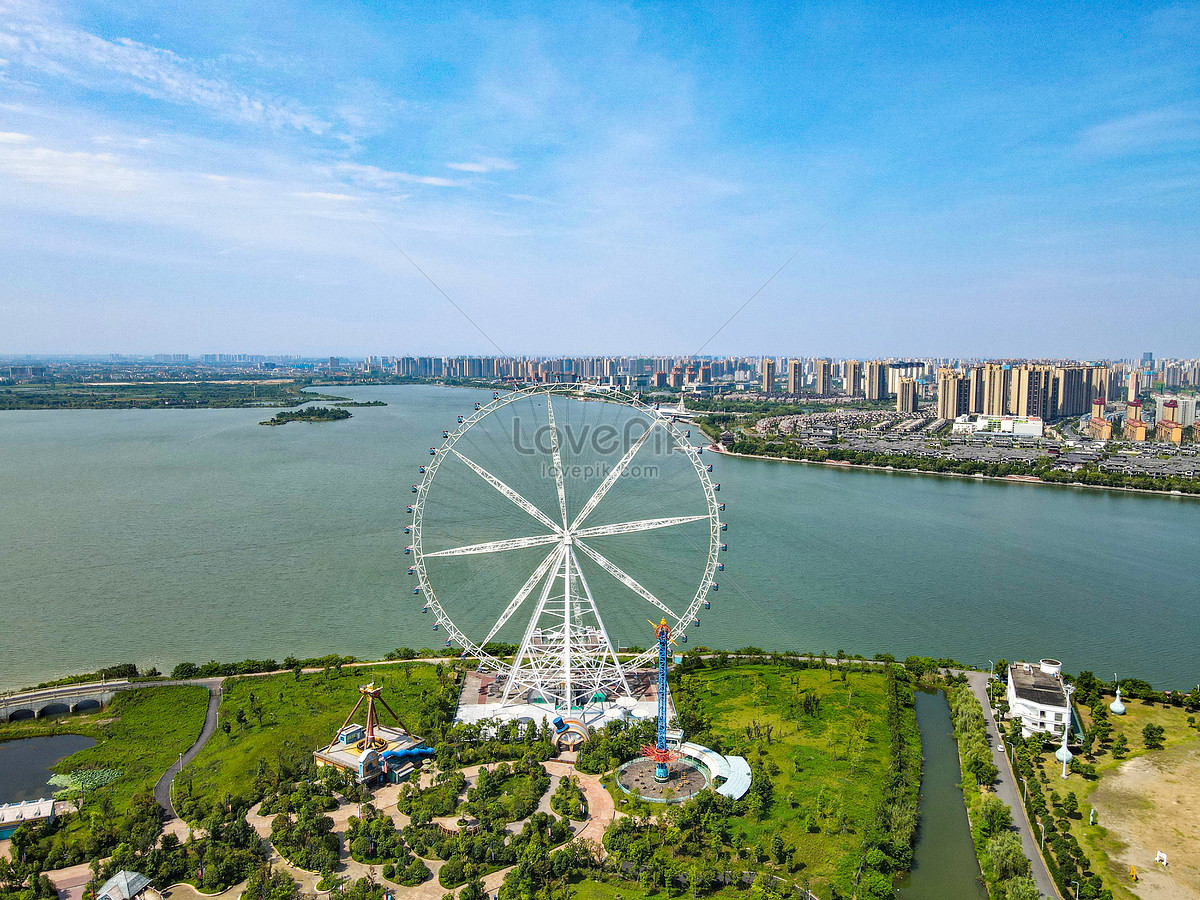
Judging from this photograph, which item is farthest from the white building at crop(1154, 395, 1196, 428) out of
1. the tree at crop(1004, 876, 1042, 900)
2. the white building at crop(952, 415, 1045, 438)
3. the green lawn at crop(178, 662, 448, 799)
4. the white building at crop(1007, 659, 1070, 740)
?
the green lawn at crop(178, 662, 448, 799)

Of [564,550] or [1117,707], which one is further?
[1117,707]

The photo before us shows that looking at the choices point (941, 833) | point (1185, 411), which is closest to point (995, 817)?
point (941, 833)

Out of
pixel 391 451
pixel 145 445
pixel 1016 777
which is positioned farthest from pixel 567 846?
pixel 145 445

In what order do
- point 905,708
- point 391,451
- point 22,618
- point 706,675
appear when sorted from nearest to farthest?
1. point 905,708
2. point 706,675
3. point 22,618
4. point 391,451

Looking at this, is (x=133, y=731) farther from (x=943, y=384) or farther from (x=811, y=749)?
(x=943, y=384)

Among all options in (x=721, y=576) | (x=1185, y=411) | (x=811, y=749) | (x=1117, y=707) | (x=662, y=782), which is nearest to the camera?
(x=662, y=782)

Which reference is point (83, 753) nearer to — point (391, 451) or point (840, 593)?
point (840, 593)

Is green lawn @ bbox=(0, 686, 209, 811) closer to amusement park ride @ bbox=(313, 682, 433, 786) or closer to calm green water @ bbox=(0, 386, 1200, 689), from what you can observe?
calm green water @ bbox=(0, 386, 1200, 689)
